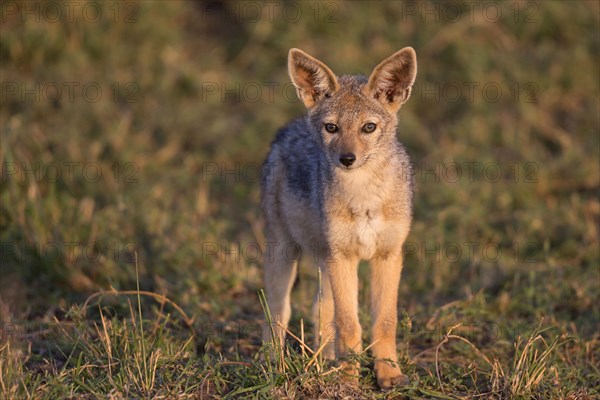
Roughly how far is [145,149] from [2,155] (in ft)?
5.89

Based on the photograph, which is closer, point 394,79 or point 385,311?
point 385,311

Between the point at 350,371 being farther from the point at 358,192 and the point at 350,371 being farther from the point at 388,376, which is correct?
the point at 358,192

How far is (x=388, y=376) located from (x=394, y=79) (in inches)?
79.4

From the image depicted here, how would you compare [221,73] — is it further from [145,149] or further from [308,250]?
[308,250]

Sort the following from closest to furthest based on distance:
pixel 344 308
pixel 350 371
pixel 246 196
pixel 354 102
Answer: pixel 350 371, pixel 344 308, pixel 354 102, pixel 246 196

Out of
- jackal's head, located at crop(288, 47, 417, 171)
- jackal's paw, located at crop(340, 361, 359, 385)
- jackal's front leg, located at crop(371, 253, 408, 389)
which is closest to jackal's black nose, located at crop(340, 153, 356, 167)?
jackal's head, located at crop(288, 47, 417, 171)

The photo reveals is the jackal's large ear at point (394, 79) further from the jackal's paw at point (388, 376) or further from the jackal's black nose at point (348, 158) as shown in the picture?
the jackal's paw at point (388, 376)

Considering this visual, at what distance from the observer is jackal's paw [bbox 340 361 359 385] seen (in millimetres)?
5630

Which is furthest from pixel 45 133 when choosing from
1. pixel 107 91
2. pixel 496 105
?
pixel 496 105

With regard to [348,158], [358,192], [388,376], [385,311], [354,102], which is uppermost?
[354,102]

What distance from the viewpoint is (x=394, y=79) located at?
236 inches

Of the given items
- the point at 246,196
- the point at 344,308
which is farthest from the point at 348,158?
the point at 246,196

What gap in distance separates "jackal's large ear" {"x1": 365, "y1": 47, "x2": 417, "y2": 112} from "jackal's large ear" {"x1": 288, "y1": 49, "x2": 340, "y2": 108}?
0.28m

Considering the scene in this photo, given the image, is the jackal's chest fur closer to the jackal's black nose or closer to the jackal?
the jackal
